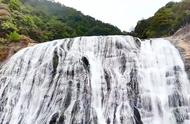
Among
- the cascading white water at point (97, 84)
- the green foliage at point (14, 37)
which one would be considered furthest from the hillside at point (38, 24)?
the cascading white water at point (97, 84)

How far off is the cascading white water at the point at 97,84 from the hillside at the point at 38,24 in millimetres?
4030

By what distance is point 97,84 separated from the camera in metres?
19.8

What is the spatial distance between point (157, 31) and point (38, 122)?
13995 mm

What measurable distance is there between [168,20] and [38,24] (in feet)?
36.5

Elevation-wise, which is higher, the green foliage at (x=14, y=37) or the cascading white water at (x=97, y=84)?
the green foliage at (x=14, y=37)

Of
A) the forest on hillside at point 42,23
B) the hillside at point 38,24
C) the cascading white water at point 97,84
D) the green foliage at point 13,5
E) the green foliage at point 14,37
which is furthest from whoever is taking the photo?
the green foliage at point 13,5

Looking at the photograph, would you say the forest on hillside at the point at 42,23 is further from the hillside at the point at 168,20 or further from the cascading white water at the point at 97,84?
the hillside at the point at 168,20

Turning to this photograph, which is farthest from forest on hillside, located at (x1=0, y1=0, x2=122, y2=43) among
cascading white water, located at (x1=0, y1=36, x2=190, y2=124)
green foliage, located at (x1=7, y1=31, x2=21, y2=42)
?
cascading white water, located at (x1=0, y1=36, x2=190, y2=124)

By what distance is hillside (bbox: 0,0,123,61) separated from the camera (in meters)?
27.9

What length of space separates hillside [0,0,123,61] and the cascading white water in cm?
403

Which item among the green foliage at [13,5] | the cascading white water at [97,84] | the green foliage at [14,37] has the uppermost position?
the green foliage at [13,5]

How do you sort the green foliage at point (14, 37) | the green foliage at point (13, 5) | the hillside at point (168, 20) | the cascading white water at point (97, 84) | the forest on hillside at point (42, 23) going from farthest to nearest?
the green foliage at point (13, 5), the forest on hillside at point (42, 23), the green foliage at point (14, 37), the hillside at point (168, 20), the cascading white water at point (97, 84)

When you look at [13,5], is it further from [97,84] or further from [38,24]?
[97,84]

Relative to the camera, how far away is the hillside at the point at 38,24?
27859mm
